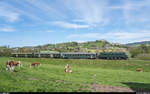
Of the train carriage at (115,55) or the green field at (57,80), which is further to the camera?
the train carriage at (115,55)

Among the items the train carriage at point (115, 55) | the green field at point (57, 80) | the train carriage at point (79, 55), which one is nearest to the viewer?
the green field at point (57, 80)

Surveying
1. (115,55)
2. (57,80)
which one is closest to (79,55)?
(115,55)

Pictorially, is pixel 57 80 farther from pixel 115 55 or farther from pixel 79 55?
pixel 79 55

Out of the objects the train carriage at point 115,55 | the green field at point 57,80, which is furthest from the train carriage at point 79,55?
the green field at point 57,80

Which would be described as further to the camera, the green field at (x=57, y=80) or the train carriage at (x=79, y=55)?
the train carriage at (x=79, y=55)

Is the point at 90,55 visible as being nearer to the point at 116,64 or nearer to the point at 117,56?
the point at 117,56

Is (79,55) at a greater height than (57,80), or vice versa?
(79,55)

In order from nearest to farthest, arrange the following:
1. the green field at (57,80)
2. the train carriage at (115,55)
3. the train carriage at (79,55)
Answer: the green field at (57,80), the train carriage at (115,55), the train carriage at (79,55)

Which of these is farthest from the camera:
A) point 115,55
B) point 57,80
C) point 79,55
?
point 79,55

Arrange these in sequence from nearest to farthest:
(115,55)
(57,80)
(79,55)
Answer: (57,80) < (115,55) < (79,55)

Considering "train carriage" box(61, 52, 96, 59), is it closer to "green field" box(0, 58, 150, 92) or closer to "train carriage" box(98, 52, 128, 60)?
"train carriage" box(98, 52, 128, 60)

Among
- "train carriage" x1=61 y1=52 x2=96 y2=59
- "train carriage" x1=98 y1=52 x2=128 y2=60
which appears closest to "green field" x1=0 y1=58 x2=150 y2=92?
"train carriage" x1=98 y1=52 x2=128 y2=60

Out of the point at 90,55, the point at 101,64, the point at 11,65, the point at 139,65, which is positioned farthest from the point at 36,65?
the point at 90,55

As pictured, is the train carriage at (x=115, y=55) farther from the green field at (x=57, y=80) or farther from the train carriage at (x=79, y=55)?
the green field at (x=57, y=80)
